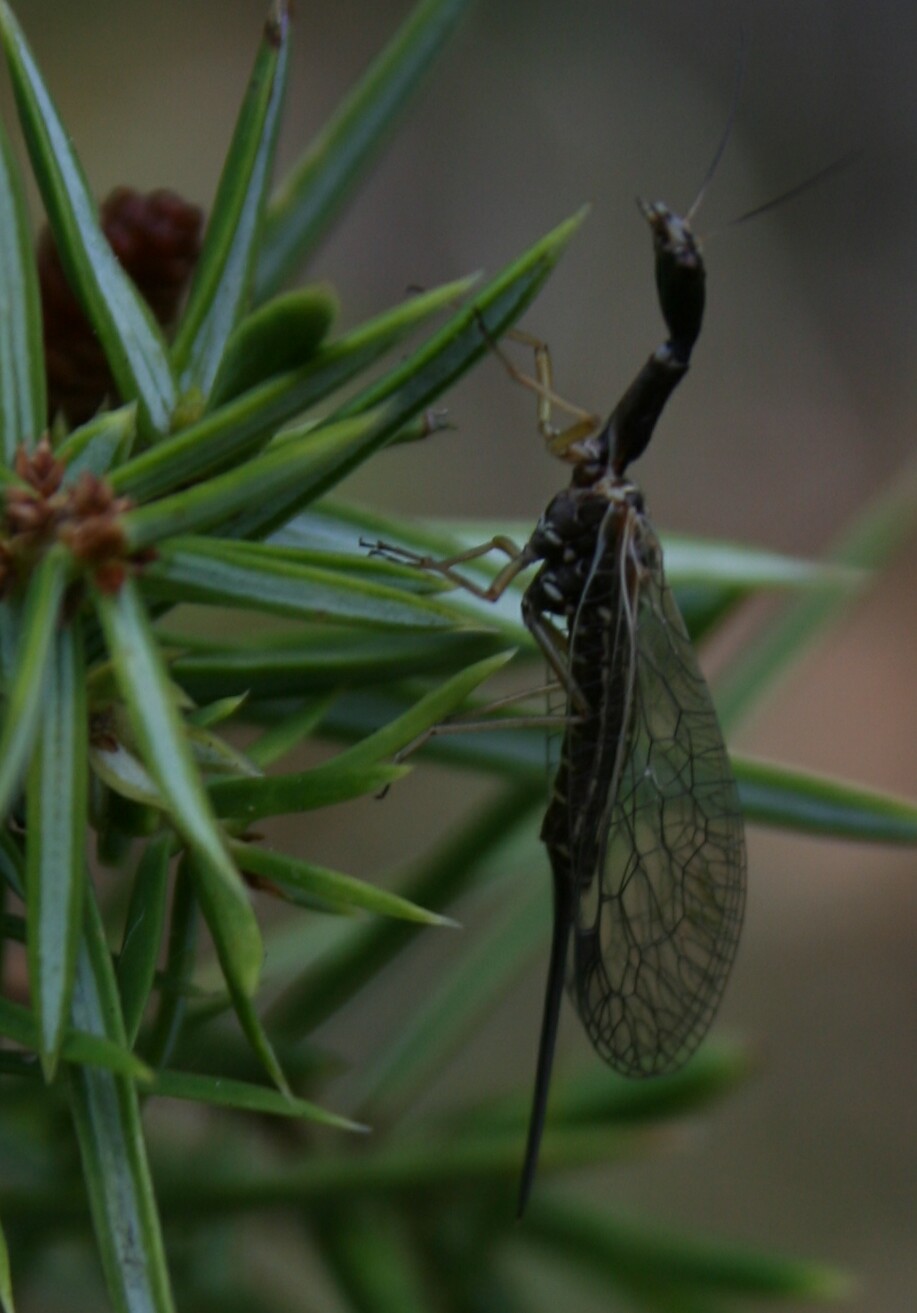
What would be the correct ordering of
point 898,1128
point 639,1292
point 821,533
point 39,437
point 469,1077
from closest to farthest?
point 39,437 → point 639,1292 → point 469,1077 → point 898,1128 → point 821,533

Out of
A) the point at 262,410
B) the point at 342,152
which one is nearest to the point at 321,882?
the point at 262,410

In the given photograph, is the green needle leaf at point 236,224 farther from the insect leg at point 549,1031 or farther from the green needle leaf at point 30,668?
the insect leg at point 549,1031

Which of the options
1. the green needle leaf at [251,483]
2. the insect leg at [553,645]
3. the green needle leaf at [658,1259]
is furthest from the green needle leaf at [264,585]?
the green needle leaf at [658,1259]

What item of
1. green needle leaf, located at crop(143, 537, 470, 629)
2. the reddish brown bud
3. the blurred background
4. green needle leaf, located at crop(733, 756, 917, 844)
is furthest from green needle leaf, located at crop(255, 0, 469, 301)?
the blurred background

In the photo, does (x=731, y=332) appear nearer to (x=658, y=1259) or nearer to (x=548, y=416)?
(x=548, y=416)

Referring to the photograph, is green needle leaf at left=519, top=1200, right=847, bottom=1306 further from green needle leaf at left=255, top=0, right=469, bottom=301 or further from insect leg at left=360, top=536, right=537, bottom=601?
green needle leaf at left=255, top=0, right=469, bottom=301

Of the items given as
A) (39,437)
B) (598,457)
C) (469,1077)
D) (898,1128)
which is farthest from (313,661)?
(898,1128)

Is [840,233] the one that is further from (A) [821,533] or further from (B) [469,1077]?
(B) [469,1077]
